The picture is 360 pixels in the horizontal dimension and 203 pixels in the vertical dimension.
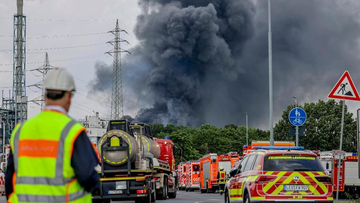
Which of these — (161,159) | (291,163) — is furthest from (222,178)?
(291,163)

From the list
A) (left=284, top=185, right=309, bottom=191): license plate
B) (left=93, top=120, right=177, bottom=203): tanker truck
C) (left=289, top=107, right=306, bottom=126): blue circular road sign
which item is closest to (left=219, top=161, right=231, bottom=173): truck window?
(left=93, top=120, right=177, bottom=203): tanker truck

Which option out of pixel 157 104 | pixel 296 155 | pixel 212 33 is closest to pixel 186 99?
pixel 157 104

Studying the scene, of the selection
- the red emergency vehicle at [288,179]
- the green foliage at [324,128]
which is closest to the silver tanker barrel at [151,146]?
the red emergency vehicle at [288,179]

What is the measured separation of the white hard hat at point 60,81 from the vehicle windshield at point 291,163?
946 centimetres

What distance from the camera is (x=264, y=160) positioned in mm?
13984

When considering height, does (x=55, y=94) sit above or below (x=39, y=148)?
above

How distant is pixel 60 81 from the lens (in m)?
4.82

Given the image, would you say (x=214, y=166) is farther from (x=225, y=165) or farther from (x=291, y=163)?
(x=291, y=163)

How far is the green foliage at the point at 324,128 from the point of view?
8350 centimetres

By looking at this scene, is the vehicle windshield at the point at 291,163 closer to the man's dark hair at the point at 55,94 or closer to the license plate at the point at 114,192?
the man's dark hair at the point at 55,94

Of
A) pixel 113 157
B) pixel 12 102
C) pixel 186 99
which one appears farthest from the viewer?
pixel 186 99

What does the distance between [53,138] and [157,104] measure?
15411cm

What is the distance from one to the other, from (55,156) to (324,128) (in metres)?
82.1

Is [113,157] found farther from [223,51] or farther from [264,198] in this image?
[223,51]
